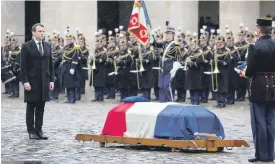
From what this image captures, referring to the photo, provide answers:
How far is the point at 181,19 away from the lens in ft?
103

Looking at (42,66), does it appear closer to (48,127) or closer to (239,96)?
(48,127)

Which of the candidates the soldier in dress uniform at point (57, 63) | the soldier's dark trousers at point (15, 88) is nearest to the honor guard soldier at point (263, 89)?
the soldier in dress uniform at point (57, 63)

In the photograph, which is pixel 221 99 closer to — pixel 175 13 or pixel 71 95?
pixel 71 95

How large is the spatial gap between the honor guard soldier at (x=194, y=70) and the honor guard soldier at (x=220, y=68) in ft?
2.05

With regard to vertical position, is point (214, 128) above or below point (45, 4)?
below

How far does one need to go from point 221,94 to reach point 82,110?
3.64m

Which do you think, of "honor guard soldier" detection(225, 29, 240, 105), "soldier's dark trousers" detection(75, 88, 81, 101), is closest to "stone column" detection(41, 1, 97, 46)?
"soldier's dark trousers" detection(75, 88, 81, 101)

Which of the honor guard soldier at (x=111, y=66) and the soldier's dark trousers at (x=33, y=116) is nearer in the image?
the soldier's dark trousers at (x=33, y=116)

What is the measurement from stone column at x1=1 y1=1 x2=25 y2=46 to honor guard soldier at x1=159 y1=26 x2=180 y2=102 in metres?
14.7

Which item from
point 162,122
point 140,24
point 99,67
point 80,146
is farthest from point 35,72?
point 99,67

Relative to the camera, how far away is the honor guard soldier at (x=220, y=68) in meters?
23.7

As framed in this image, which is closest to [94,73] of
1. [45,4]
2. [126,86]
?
[126,86]

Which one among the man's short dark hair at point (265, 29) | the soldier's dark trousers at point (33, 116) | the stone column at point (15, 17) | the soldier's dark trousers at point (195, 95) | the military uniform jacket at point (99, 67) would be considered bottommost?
the soldier's dark trousers at point (195, 95)

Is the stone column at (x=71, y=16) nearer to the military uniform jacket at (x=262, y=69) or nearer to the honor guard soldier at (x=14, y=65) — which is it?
the honor guard soldier at (x=14, y=65)
